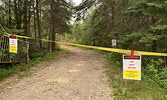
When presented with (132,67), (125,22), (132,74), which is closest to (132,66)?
(132,67)

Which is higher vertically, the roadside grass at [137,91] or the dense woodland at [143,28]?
the dense woodland at [143,28]

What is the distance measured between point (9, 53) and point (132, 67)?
6.46 m

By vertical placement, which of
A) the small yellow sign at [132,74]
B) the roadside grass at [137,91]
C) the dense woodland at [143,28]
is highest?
the dense woodland at [143,28]

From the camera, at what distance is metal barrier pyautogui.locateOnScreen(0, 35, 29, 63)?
587 centimetres

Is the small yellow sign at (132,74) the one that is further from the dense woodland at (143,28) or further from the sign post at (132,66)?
the dense woodland at (143,28)

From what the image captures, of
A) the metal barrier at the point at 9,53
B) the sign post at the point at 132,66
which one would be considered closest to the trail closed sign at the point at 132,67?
the sign post at the point at 132,66

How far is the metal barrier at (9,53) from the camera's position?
5867mm

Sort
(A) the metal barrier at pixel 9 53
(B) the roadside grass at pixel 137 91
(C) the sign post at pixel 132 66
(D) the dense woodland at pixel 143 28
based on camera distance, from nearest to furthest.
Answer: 1. (C) the sign post at pixel 132 66
2. (B) the roadside grass at pixel 137 91
3. (D) the dense woodland at pixel 143 28
4. (A) the metal barrier at pixel 9 53

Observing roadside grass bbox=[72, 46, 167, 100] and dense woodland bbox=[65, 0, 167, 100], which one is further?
dense woodland bbox=[65, 0, 167, 100]

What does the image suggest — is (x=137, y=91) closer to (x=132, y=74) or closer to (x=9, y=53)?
(x=132, y=74)

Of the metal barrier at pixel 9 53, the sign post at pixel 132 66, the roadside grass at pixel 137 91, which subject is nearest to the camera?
the sign post at pixel 132 66

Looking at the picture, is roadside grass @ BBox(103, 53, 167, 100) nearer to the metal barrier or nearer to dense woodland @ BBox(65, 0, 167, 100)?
dense woodland @ BBox(65, 0, 167, 100)

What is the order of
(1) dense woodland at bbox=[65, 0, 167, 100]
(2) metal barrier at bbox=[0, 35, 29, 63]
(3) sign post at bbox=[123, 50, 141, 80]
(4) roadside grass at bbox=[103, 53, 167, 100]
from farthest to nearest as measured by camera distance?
1. (2) metal barrier at bbox=[0, 35, 29, 63]
2. (1) dense woodland at bbox=[65, 0, 167, 100]
3. (4) roadside grass at bbox=[103, 53, 167, 100]
4. (3) sign post at bbox=[123, 50, 141, 80]

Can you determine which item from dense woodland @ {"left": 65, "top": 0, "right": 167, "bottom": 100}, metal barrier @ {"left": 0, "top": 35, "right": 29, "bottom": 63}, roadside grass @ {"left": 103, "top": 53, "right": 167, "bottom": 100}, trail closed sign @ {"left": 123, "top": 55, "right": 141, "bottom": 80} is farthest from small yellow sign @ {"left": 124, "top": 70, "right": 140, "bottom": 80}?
metal barrier @ {"left": 0, "top": 35, "right": 29, "bottom": 63}
